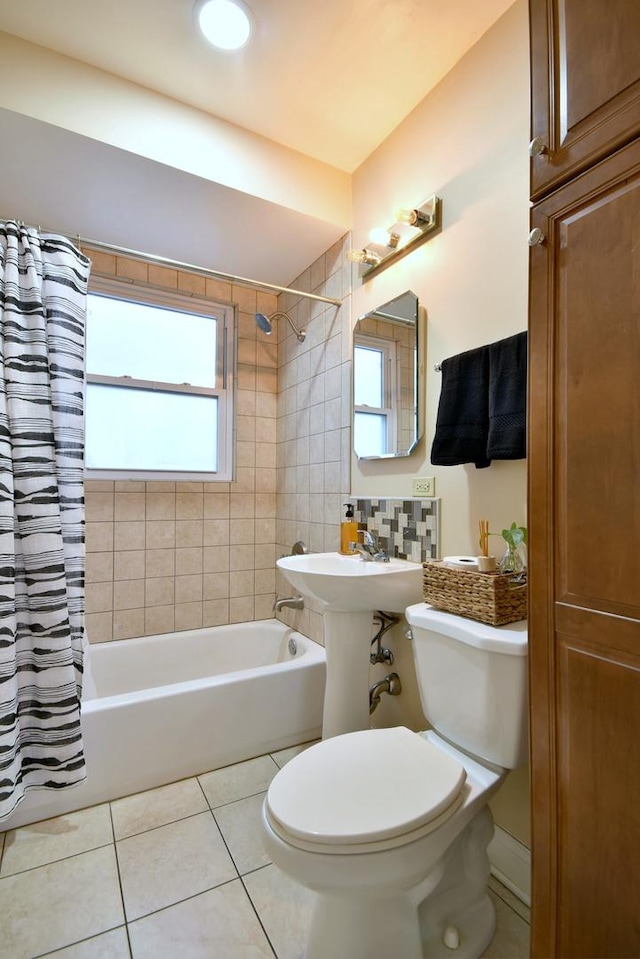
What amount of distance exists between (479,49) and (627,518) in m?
1.68

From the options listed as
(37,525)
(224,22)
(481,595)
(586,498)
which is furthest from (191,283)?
(586,498)

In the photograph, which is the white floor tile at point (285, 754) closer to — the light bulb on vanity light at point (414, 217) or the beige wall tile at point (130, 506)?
the beige wall tile at point (130, 506)

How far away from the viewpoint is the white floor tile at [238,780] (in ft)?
5.49

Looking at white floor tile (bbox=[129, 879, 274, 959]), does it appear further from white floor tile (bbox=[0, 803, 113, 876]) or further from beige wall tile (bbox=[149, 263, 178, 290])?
beige wall tile (bbox=[149, 263, 178, 290])

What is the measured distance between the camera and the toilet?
2.86 feet

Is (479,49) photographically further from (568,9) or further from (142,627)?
(142,627)

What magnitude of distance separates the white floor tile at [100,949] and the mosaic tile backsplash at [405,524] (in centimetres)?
133

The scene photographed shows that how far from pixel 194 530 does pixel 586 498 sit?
7.09ft

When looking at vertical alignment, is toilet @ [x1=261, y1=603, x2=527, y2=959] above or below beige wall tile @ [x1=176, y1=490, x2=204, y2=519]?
below

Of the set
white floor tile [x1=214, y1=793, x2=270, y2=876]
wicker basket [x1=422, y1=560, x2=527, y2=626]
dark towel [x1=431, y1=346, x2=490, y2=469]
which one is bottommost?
white floor tile [x1=214, y1=793, x2=270, y2=876]

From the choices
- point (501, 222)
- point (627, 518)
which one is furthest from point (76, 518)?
point (501, 222)

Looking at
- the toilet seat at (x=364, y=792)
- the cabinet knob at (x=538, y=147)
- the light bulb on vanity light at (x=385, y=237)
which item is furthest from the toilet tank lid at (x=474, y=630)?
the light bulb on vanity light at (x=385, y=237)

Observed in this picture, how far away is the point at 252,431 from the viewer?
9.10 ft

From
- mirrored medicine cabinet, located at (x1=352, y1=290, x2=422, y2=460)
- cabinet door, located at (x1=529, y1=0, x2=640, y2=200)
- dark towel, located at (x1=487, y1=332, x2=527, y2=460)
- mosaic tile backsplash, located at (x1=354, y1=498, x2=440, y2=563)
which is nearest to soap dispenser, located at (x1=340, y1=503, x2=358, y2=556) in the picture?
mosaic tile backsplash, located at (x1=354, y1=498, x2=440, y2=563)
